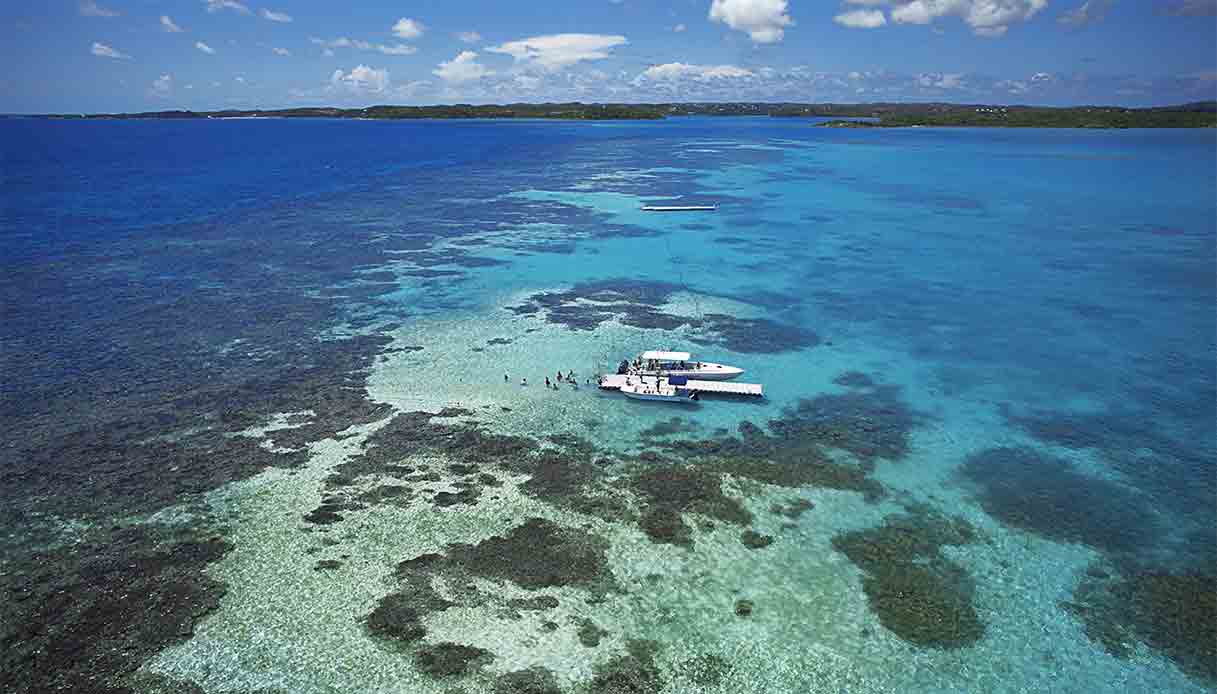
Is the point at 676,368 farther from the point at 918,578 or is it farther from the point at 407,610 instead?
the point at 407,610

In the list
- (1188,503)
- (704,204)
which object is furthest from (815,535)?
(704,204)

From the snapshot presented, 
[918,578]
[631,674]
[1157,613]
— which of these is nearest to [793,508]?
[918,578]

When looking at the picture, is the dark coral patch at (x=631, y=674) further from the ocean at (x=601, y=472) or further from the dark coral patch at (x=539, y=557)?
the dark coral patch at (x=539, y=557)

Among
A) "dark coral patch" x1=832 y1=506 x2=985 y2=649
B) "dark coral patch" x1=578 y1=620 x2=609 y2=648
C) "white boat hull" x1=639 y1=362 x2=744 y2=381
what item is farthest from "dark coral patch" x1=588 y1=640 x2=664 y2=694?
"white boat hull" x1=639 y1=362 x2=744 y2=381

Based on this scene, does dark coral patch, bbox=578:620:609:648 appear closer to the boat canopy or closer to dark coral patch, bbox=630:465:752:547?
dark coral patch, bbox=630:465:752:547

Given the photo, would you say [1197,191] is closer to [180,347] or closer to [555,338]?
[555,338]

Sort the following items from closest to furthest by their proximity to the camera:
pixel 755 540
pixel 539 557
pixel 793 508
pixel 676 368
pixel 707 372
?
pixel 539 557
pixel 755 540
pixel 793 508
pixel 707 372
pixel 676 368
